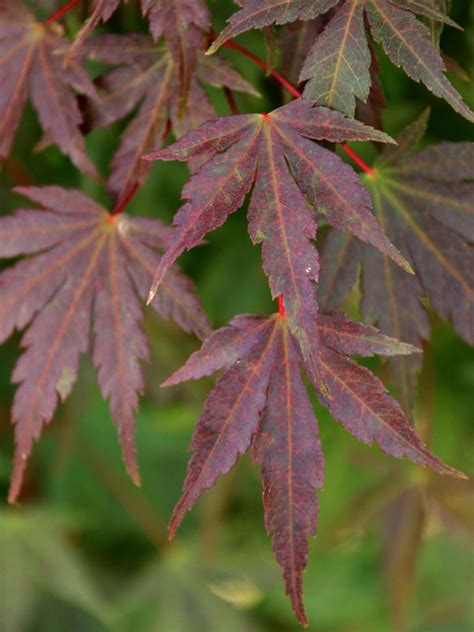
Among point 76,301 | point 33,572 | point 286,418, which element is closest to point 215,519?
point 33,572

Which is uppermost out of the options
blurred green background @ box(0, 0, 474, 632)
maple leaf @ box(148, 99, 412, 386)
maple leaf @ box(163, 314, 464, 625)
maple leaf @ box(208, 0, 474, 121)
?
maple leaf @ box(208, 0, 474, 121)

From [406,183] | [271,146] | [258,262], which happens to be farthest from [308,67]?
[258,262]

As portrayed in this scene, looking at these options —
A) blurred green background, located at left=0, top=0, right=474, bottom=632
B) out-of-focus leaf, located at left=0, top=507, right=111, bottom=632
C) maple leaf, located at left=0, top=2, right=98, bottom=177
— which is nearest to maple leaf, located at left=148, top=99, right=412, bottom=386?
maple leaf, located at left=0, top=2, right=98, bottom=177

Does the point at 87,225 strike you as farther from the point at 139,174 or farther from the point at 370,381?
the point at 370,381

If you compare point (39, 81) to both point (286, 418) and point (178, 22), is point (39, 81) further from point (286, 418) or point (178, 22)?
point (286, 418)

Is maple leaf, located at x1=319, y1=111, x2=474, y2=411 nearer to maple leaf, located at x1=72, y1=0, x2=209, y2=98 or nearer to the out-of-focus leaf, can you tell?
maple leaf, located at x1=72, y1=0, x2=209, y2=98
